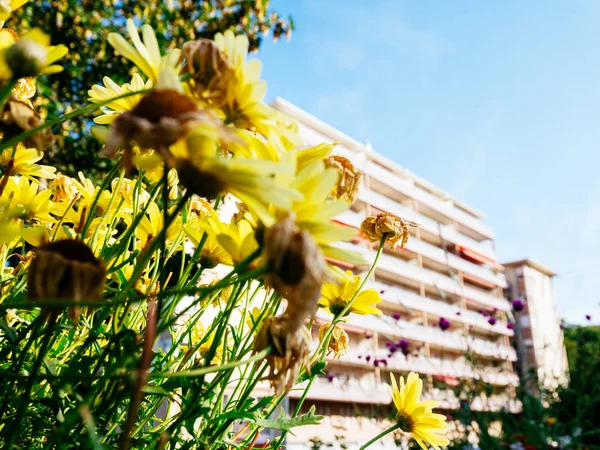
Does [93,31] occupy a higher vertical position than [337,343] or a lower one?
higher

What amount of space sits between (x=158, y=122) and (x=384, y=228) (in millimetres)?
350

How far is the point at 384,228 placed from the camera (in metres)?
0.53

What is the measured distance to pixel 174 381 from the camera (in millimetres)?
285

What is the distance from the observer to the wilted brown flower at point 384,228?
527 millimetres

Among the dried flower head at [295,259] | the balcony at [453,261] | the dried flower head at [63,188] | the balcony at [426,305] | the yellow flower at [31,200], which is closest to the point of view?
the dried flower head at [295,259]

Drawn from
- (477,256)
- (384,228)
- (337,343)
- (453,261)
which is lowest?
(337,343)

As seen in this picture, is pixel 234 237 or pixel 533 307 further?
pixel 533 307

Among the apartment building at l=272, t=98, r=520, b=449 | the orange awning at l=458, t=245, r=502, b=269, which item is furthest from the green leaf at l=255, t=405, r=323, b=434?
the orange awning at l=458, t=245, r=502, b=269

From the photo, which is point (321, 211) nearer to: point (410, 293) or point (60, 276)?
point (60, 276)

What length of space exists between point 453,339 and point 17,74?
15919mm

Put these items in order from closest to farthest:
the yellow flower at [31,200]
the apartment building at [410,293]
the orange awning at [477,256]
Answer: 1. the yellow flower at [31,200]
2. the apartment building at [410,293]
3. the orange awning at [477,256]

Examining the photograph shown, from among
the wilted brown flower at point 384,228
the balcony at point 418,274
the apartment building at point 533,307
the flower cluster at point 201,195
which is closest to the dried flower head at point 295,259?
the flower cluster at point 201,195

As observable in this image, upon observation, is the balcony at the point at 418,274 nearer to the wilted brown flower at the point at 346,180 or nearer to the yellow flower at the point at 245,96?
the wilted brown flower at the point at 346,180

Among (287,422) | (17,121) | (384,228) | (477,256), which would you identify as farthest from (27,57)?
(477,256)
